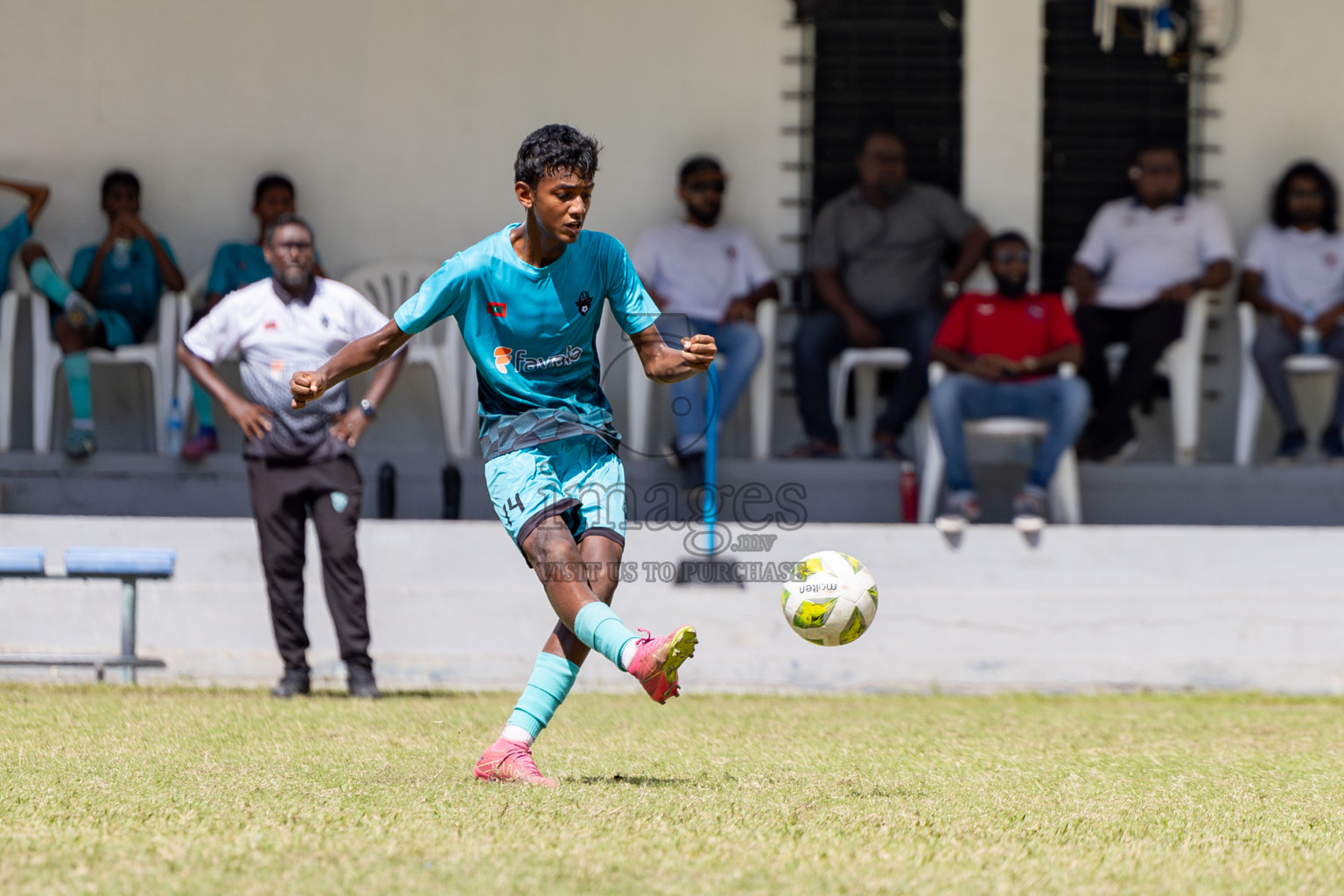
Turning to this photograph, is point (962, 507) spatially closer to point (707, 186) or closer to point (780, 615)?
point (780, 615)

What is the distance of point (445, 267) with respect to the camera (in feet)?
14.6

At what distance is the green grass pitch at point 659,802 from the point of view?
3236mm

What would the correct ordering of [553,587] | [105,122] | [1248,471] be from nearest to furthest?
[553,587] → [1248,471] → [105,122]

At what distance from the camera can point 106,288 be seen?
9.76 metres

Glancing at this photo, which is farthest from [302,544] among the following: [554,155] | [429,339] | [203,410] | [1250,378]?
[1250,378]

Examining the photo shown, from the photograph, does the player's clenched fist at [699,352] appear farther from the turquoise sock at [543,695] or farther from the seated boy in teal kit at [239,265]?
the seated boy in teal kit at [239,265]

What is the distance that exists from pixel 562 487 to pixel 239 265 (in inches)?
238

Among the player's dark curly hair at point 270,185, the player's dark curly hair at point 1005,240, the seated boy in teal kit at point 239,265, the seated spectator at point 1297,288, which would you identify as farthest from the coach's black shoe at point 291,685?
the seated spectator at point 1297,288

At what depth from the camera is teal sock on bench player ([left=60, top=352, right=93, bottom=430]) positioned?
9.46 m

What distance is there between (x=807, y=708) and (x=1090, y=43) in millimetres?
5918

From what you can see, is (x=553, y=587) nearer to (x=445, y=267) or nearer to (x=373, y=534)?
(x=445, y=267)

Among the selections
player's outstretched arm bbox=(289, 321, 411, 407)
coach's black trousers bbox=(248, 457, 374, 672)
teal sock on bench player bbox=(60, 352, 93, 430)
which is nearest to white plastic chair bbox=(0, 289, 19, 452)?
teal sock on bench player bbox=(60, 352, 93, 430)

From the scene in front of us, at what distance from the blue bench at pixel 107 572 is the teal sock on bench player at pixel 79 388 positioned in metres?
2.17

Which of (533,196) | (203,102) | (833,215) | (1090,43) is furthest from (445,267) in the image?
(1090,43)
